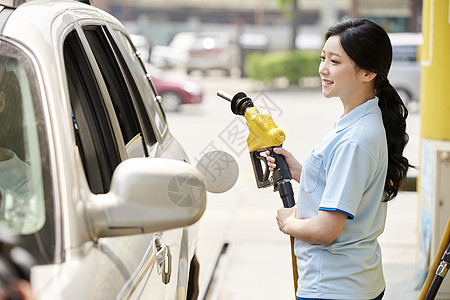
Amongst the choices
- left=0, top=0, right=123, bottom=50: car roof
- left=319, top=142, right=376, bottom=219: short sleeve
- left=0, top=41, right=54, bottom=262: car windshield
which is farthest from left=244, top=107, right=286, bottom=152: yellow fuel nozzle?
left=0, top=41, right=54, bottom=262: car windshield

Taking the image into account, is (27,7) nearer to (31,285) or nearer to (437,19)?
(31,285)

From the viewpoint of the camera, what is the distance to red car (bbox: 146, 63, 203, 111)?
60.1 feet

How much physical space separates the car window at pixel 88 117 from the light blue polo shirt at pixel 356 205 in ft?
2.41

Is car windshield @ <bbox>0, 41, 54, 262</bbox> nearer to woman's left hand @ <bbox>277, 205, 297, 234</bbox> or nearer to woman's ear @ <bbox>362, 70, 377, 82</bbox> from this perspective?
woman's left hand @ <bbox>277, 205, 297, 234</bbox>

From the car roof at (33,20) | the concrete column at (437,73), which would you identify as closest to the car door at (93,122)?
the car roof at (33,20)

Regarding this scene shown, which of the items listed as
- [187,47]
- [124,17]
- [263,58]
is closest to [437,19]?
[263,58]

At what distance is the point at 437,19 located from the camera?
5035mm

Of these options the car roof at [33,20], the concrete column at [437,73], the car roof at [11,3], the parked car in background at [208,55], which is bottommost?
the parked car in background at [208,55]

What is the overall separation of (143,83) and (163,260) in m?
1.31

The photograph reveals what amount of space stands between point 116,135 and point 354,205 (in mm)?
938

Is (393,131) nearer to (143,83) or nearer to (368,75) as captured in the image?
(368,75)

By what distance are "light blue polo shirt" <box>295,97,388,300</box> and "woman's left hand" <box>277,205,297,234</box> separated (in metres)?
0.05

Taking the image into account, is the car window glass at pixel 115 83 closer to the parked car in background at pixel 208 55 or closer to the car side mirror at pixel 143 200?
the car side mirror at pixel 143 200

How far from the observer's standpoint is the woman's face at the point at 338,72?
245 cm
